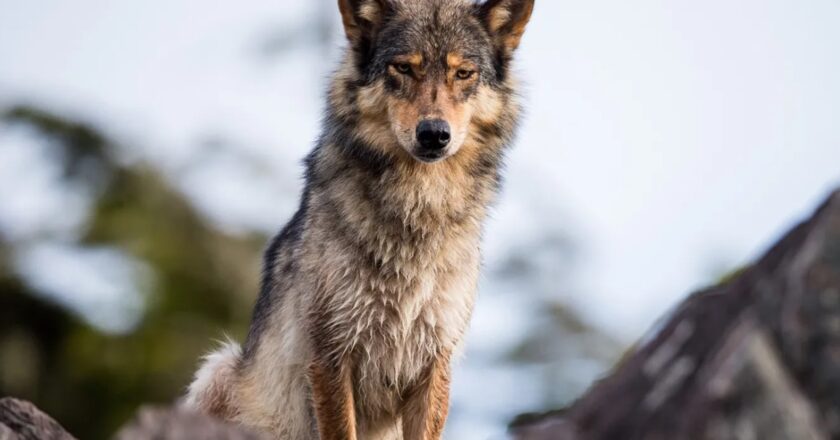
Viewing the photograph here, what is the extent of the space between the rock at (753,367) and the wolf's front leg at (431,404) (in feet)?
9.98

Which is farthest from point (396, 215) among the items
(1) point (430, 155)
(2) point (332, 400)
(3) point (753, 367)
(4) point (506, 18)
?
(3) point (753, 367)

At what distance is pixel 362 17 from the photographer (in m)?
7.43

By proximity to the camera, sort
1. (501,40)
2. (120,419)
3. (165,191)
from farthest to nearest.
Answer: (165,191) < (120,419) < (501,40)

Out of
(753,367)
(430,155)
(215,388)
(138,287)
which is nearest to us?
(753,367)

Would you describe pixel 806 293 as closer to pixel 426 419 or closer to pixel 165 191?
pixel 426 419

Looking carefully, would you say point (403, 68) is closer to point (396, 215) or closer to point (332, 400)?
point (396, 215)

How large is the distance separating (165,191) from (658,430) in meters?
15.1

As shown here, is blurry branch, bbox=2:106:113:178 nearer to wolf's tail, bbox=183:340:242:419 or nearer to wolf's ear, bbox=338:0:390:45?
wolf's tail, bbox=183:340:242:419

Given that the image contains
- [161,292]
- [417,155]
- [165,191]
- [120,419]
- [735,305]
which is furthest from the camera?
[165,191]

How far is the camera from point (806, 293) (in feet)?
13.3

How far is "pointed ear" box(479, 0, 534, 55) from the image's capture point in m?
7.51

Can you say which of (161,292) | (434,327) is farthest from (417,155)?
(161,292)

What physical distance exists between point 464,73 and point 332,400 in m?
2.14

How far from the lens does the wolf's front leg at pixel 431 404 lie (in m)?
7.38
